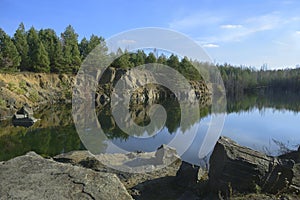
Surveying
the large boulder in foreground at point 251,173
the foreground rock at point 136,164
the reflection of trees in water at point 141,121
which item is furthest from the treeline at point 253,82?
the large boulder in foreground at point 251,173

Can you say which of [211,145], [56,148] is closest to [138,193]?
[211,145]

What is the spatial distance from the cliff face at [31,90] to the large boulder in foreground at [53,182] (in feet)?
99.0

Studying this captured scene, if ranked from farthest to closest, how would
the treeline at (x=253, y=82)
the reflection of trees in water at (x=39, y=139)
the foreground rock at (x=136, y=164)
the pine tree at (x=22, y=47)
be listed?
the treeline at (x=253, y=82)
the pine tree at (x=22, y=47)
the reflection of trees in water at (x=39, y=139)
the foreground rock at (x=136, y=164)

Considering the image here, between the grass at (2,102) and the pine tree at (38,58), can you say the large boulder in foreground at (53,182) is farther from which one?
the pine tree at (38,58)

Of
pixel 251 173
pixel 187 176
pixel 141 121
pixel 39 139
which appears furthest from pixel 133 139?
pixel 251 173

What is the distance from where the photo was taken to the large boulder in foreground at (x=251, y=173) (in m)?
5.60

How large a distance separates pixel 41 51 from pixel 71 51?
10237mm

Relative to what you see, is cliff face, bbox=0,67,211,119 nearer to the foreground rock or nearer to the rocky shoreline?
the foreground rock

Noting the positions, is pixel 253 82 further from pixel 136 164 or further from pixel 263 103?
pixel 136 164

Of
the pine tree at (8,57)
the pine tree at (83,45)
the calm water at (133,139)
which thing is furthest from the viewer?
the pine tree at (83,45)

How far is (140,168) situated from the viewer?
870cm

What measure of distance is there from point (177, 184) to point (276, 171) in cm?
241

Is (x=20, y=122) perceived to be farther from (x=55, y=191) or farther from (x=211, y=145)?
(x=55, y=191)

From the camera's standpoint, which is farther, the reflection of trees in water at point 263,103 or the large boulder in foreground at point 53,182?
the reflection of trees in water at point 263,103
